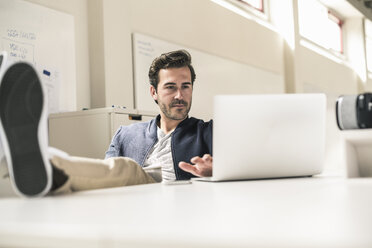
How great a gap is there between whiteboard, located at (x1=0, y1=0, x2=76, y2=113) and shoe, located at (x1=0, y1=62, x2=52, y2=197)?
232cm

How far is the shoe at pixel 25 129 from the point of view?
816 millimetres

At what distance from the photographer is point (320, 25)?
7812mm

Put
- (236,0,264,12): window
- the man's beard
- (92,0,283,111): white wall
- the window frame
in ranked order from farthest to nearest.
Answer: the window frame < (236,0,264,12): window < (92,0,283,111): white wall < the man's beard

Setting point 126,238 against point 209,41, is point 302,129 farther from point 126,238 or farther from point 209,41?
point 209,41

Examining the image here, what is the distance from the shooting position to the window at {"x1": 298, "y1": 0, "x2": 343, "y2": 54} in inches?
287

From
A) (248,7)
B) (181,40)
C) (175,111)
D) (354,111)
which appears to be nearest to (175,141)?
(175,111)

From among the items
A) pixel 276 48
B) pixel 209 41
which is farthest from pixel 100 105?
pixel 276 48

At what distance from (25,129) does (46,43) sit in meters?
A: 2.77

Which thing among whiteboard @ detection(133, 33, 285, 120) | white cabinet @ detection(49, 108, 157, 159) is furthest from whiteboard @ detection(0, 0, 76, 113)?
whiteboard @ detection(133, 33, 285, 120)

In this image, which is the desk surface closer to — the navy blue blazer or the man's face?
the navy blue blazer

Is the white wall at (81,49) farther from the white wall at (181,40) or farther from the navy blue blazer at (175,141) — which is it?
the navy blue blazer at (175,141)

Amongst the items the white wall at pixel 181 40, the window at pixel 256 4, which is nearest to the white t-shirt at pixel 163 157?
the white wall at pixel 181 40

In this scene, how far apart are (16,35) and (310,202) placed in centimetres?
298

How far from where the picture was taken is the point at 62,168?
912 mm
